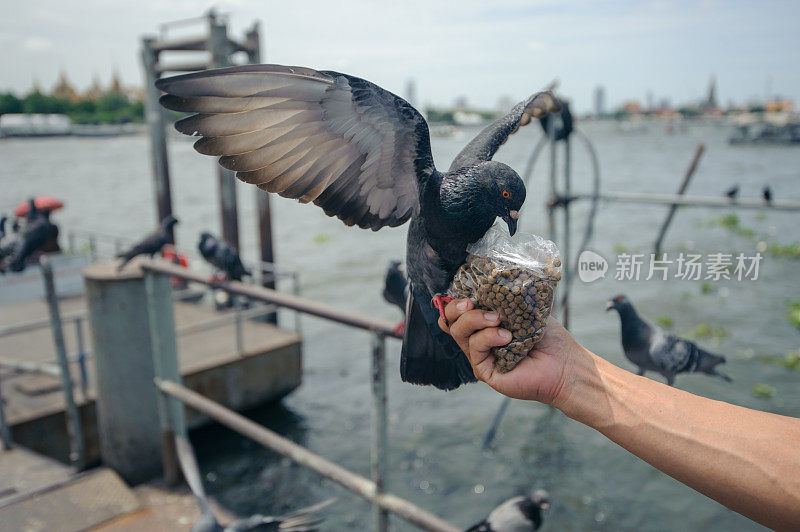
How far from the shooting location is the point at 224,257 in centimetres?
449

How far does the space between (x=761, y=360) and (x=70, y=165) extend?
46.1m

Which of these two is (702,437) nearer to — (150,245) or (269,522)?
(269,522)

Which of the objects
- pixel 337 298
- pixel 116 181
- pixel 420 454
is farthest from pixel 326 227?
pixel 116 181

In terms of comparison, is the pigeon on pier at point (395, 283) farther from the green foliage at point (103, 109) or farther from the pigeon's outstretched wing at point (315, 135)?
the green foliage at point (103, 109)

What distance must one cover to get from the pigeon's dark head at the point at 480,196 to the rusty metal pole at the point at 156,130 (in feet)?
Result: 27.9

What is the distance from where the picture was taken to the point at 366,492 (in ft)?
6.96

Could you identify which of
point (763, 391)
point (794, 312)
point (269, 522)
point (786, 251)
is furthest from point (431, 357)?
point (786, 251)

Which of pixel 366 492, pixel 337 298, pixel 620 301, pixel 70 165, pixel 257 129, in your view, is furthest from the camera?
pixel 70 165

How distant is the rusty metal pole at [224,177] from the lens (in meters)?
7.44

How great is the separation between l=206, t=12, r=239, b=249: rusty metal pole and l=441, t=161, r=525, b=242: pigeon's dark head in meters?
6.95

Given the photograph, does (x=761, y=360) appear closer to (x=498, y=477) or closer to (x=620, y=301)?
(x=498, y=477)

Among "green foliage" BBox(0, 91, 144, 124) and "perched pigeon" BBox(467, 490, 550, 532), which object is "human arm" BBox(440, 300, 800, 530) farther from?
"green foliage" BBox(0, 91, 144, 124)

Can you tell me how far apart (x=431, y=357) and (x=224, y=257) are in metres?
3.43

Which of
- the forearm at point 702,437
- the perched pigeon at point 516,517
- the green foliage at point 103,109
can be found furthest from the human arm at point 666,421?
the green foliage at point 103,109
